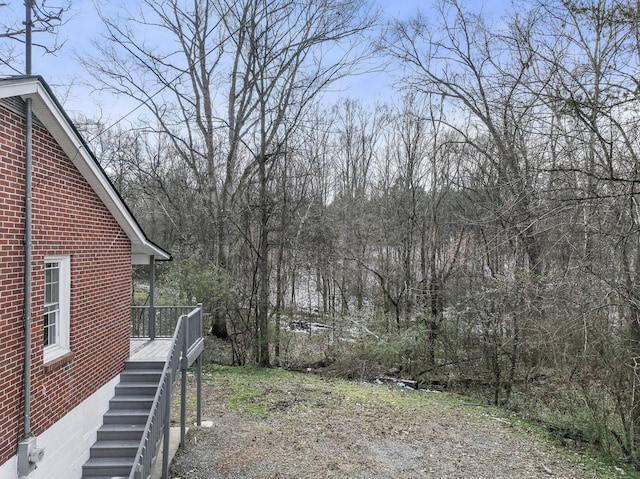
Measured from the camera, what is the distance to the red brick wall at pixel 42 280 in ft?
16.3

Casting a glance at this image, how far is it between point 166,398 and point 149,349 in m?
3.09

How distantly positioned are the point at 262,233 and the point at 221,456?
9.13 meters

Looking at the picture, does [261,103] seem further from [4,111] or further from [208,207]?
[4,111]

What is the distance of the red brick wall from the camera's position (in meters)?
4.95

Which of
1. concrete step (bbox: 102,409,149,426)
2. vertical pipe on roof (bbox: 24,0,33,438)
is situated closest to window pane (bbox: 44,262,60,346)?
vertical pipe on roof (bbox: 24,0,33,438)

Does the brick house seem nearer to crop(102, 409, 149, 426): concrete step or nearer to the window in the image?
the window

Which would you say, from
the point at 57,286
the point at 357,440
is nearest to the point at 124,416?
the point at 57,286

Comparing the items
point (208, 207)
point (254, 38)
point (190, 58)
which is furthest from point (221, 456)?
point (190, 58)

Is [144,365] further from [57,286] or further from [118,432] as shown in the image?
[57,286]

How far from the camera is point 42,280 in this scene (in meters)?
5.75

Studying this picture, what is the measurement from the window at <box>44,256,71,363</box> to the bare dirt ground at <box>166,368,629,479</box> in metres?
3.23

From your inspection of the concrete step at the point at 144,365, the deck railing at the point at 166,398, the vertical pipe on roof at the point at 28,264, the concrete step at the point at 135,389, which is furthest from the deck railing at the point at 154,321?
the vertical pipe on roof at the point at 28,264

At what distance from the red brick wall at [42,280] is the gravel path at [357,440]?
2738 millimetres

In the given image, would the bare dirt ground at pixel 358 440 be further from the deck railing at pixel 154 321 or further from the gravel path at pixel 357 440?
the deck railing at pixel 154 321
